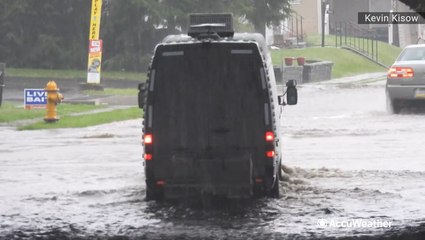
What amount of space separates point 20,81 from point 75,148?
2250 cm

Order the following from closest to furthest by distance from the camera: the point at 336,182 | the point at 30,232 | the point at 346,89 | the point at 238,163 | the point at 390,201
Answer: the point at 30,232, the point at 238,163, the point at 390,201, the point at 336,182, the point at 346,89

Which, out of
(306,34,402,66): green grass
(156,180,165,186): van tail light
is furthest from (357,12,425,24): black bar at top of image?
(156,180,165,186): van tail light

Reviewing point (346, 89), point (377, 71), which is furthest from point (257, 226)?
point (377, 71)

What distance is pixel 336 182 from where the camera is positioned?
14.2m

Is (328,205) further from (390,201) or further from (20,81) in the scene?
(20,81)

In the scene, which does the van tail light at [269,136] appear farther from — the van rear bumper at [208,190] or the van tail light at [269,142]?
the van rear bumper at [208,190]

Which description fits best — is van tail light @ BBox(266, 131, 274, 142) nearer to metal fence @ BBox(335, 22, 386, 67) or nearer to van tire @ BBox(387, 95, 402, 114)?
van tire @ BBox(387, 95, 402, 114)

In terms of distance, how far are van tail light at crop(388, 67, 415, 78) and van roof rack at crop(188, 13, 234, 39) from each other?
13.1 metres

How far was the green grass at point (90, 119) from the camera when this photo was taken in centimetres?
2389

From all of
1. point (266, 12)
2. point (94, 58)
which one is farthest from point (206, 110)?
point (266, 12)

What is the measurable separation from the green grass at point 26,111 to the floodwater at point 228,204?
8.84 feet

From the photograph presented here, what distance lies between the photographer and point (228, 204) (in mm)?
12539

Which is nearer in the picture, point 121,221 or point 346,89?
point 121,221

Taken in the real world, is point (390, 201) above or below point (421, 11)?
below
